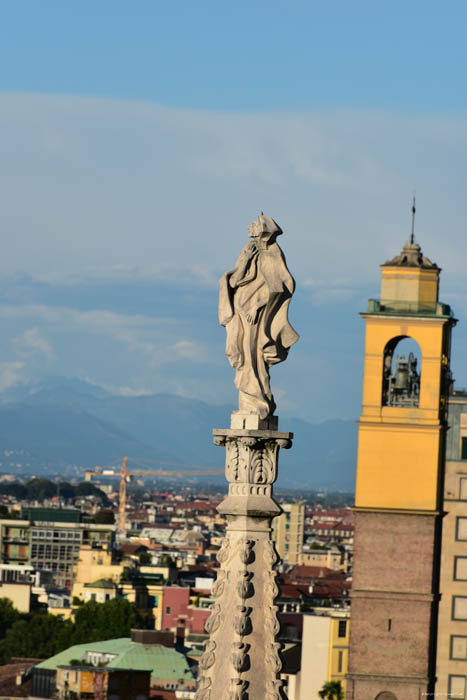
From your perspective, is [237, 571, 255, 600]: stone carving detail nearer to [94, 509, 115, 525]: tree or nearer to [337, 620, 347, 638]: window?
[337, 620, 347, 638]: window

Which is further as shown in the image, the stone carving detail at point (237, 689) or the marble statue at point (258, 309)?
the marble statue at point (258, 309)

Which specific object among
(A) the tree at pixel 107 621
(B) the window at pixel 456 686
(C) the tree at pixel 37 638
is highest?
(B) the window at pixel 456 686

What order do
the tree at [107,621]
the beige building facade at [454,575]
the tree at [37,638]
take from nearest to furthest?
1. the beige building facade at [454,575]
2. the tree at [37,638]
3. the tree at [107,621]

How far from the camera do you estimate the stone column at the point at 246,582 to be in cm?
882

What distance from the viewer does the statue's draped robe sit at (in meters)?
9.28

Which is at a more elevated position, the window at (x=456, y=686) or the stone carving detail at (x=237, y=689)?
the stone carving detail at (x=237, y=689)

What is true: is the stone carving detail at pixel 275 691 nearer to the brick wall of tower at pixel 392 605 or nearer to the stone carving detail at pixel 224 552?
the stone carving detail at pixel 224 552

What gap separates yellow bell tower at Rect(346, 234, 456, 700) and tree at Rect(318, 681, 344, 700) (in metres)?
18.2

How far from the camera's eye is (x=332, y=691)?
61.2 metres

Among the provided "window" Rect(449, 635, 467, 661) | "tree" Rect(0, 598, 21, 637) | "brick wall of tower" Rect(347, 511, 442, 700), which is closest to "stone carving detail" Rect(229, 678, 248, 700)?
"brick wall of tower" Rect(347, 511, 442, 700)

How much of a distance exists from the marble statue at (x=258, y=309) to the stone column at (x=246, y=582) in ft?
0.74

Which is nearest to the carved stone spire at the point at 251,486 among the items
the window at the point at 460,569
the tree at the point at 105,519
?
the window at the point at 460,569

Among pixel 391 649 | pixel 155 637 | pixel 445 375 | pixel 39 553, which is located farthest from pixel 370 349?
pixel 39 553

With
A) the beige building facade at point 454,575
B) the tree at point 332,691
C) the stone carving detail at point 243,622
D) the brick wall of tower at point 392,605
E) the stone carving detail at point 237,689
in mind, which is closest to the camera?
the stone carving detail at point 237,689
